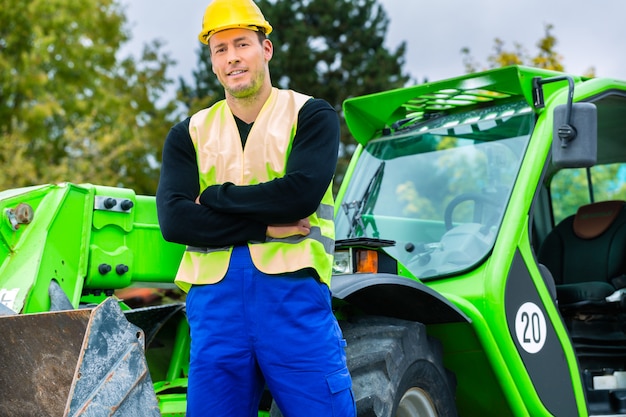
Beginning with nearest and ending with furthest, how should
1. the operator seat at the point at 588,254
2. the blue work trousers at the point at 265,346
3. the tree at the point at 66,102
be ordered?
the blue work trousers at the point at 265,346
the operator seat at the point at 588,254
the tree at the point at 66,102

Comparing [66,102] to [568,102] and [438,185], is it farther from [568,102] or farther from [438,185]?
[568,102]

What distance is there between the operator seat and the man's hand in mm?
3030

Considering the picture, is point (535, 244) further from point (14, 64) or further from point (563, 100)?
point (14, 64)

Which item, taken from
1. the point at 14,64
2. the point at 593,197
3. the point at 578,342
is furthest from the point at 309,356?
the point at 14,64

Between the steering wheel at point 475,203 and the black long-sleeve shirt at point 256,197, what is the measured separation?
1638 mm

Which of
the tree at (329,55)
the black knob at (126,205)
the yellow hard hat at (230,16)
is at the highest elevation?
the tree at (329,55)

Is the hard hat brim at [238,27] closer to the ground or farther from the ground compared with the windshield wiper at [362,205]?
farther from the ground

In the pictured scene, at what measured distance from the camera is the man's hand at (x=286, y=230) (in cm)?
333

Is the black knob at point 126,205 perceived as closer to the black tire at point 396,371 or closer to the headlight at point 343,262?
the headlight at point 343,262

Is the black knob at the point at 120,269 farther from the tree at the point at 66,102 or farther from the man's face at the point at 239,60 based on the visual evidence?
the tree at the point at 66,102

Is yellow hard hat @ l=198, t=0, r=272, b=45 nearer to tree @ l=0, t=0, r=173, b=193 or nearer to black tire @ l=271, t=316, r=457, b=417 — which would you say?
black tire @ l=271, t=316, r=457, b=417

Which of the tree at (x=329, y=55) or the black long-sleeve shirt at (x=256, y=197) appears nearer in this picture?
the black long-sleeve shirt at (x=256, y=197)

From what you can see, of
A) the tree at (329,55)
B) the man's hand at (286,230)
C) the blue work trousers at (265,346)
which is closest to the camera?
the blue work trousers at (265,346)

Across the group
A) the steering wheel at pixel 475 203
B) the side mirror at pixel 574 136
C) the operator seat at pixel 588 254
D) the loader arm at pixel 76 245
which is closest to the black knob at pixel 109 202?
the loader arm at pixel 76 245
